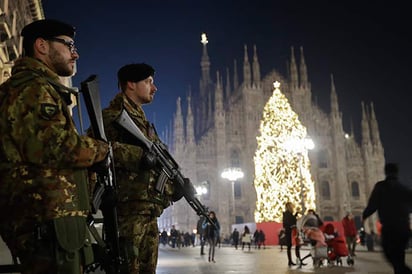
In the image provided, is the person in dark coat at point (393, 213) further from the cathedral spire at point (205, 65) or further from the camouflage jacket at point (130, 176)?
the cathedral spire at point (205, 65)

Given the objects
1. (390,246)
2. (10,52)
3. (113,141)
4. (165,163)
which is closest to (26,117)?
(113,141)

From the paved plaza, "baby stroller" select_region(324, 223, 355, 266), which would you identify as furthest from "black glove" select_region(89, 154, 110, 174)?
"baby stroller" select_region(324, 223, 355, 266)

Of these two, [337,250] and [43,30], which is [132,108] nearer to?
[43,30]

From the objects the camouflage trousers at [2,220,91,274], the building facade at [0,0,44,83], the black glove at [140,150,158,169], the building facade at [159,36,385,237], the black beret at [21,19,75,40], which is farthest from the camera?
the building facade at [159,36,385,237]

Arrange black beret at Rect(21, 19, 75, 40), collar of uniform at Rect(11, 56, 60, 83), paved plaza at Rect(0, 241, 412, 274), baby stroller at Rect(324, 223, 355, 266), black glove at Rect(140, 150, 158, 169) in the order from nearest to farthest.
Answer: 1. collar of uniform at Rect(11, 56, 60, 83)
2. black beret at Rect(21, 19, 75, 40)
3. black glove at Rect(140, 150, 158, 169)
4. paved plaza at Rect(0, 241, 412, 274)
5. baby stroller at Rect(324, 223, 355, 266)

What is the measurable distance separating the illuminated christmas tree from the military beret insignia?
23.0 meters

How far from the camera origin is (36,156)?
2221 mm

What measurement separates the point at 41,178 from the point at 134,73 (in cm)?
185

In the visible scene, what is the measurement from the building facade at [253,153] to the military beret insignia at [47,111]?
40585 millimetres

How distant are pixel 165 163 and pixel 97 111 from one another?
1023mm

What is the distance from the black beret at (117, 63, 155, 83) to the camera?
3.90 metres

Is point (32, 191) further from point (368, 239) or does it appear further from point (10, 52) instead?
point (368, 239)

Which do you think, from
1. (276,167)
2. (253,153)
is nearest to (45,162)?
(276,167)

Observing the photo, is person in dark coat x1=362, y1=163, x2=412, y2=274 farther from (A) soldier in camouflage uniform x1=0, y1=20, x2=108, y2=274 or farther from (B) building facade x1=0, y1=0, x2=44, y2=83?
(B) building facade x1=0, y1=0, x2=44, y2=83
